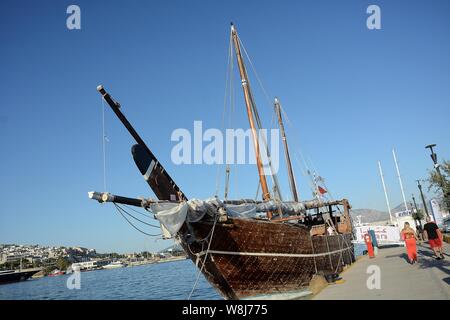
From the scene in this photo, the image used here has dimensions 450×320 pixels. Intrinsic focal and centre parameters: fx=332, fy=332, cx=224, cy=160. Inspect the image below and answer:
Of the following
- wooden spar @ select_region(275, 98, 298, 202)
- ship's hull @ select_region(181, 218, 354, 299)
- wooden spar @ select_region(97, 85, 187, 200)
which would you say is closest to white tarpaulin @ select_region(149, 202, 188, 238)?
ship's hull @ select_region(181, 218, 354, 299)

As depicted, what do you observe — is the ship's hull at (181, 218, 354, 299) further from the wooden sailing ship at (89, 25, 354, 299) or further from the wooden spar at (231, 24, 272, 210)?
the wooden spar at (231, 24, 272, 210)

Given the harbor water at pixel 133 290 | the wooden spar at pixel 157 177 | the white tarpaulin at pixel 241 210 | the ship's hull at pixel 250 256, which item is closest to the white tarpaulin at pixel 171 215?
the ship's hull at pixel 250 256

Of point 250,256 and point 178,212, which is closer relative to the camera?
point 178,212

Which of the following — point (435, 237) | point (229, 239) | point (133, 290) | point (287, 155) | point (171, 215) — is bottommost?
point (133, 290)

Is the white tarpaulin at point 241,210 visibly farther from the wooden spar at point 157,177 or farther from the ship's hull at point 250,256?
the wooden spar at point 157,177

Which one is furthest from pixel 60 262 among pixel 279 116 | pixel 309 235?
pixel 309 235

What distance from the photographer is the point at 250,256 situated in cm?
1348

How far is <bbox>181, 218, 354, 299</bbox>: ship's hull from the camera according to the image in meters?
13.0

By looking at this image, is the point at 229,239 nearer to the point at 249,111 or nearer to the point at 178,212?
the point at 178,212

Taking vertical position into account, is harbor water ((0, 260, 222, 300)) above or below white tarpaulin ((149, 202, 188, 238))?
below

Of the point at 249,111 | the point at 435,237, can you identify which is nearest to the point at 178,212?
the point at 435,237
